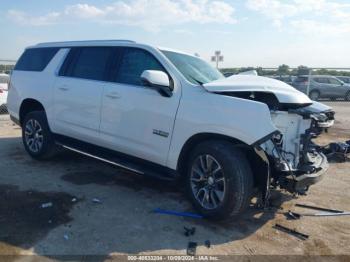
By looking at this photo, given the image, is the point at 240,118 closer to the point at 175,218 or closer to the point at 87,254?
the point at 175,218

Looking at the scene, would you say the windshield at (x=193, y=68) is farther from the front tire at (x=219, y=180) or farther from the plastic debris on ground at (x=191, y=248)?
the plastic debris on ground at (x=191, y=248)

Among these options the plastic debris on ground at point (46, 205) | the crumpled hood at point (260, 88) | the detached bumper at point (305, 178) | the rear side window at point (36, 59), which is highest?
the rear side window at point (36, 59)

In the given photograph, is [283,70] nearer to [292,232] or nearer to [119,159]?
[119,159]

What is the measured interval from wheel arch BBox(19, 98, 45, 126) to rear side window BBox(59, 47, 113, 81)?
844mm

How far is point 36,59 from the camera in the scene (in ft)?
22.2

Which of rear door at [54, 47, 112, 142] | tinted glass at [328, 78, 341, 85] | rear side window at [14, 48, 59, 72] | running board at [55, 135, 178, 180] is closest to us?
running board at [55, 135, 178, 180]

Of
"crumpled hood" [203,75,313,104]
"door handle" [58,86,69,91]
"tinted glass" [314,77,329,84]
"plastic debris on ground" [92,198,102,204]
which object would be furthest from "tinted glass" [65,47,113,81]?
"tinted glass" [314,77,329,84]

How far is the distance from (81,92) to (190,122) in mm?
2074

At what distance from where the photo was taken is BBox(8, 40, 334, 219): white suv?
13.6 ft

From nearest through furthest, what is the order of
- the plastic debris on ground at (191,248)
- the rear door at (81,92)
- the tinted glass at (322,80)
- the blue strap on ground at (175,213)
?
1. the plastic debris on ground at (191,248)
2. the blue strap on ground at (175,213)
3. the rear door at (81,92)
4. the tinted glass at (322,80)

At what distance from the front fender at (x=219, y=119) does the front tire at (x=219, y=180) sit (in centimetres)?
20

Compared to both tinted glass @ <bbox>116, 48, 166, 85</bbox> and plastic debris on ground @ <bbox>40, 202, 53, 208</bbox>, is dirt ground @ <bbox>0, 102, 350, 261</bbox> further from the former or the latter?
tinted glass @ <bbox>116, 48, 166, 85</bbox>

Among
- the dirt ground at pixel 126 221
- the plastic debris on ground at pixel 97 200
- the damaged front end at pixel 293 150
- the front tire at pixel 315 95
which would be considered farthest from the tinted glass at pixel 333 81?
the plastic debris on ground at pixel 97 200

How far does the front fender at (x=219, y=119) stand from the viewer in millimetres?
3949
